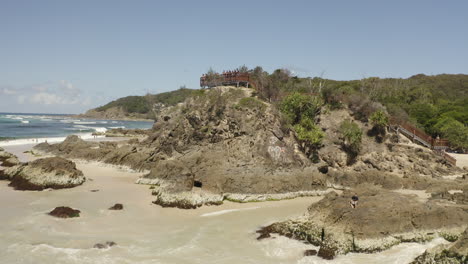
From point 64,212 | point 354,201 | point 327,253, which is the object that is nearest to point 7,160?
point 64,212

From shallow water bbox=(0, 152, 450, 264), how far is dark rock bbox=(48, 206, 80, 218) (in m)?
0.43

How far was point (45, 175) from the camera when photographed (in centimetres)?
2597

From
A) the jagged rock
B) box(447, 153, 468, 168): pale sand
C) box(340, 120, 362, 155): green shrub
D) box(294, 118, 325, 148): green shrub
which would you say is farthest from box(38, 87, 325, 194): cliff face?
box(447, 153, 468, 168): pale sand

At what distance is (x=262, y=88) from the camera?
3688 centimetres

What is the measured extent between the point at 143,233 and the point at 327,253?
9.32m

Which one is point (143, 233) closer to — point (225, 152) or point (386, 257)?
point (386, 257)

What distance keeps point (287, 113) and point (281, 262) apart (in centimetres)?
2200

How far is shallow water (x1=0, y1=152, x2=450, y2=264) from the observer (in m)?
14.0

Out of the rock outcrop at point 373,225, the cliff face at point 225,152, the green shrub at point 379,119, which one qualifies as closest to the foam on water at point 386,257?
the rock outcrop at point 373,225

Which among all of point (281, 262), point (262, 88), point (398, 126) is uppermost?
point (262, 88)

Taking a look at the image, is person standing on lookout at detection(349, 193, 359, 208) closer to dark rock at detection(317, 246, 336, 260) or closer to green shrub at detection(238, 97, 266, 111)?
dark rock at detection(317, 246, 336, 260)

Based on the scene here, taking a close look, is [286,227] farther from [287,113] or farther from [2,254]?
[287,113]

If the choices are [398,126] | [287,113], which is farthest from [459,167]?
[287,113]

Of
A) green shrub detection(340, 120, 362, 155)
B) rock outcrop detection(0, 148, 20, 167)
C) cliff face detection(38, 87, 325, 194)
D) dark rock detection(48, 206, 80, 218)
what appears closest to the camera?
dark rock detection(48, 206, 80, 218)
